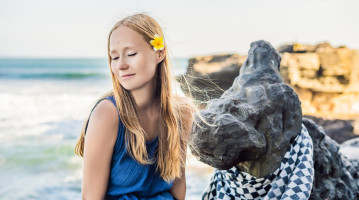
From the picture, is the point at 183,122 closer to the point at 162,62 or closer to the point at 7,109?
the point at 162,62

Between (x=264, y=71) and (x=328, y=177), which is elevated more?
(x=264, y=71)

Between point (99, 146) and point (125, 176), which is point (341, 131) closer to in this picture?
point (125, 176)

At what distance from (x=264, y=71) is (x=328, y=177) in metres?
0.68

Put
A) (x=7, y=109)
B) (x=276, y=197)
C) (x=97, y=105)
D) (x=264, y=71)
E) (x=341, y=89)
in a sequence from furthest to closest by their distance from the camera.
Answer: (x=7, y=109) < (x=341, y=89) < (x=97, y=105) < (x=264, y=71) < (x=276, y=197)

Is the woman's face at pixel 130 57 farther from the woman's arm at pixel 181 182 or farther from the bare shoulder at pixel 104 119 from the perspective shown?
the woman's arm at pixel 181 182

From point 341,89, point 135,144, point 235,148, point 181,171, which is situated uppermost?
point 235,148

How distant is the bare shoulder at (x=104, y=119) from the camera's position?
6.59 feet

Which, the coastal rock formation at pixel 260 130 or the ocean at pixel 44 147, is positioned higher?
the coastal rock formation at pixel 260 130

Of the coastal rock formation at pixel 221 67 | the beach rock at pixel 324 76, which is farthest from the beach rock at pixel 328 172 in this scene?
the coastal rock formation at pixel 221 67

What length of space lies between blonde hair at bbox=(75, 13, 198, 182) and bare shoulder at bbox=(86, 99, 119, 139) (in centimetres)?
4

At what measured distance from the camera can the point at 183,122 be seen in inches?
93.5

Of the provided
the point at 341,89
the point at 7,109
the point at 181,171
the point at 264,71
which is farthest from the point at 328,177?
the point at 7,109

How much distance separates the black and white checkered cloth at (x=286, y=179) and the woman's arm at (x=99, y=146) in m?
0.67

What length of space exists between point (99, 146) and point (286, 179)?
99cm
